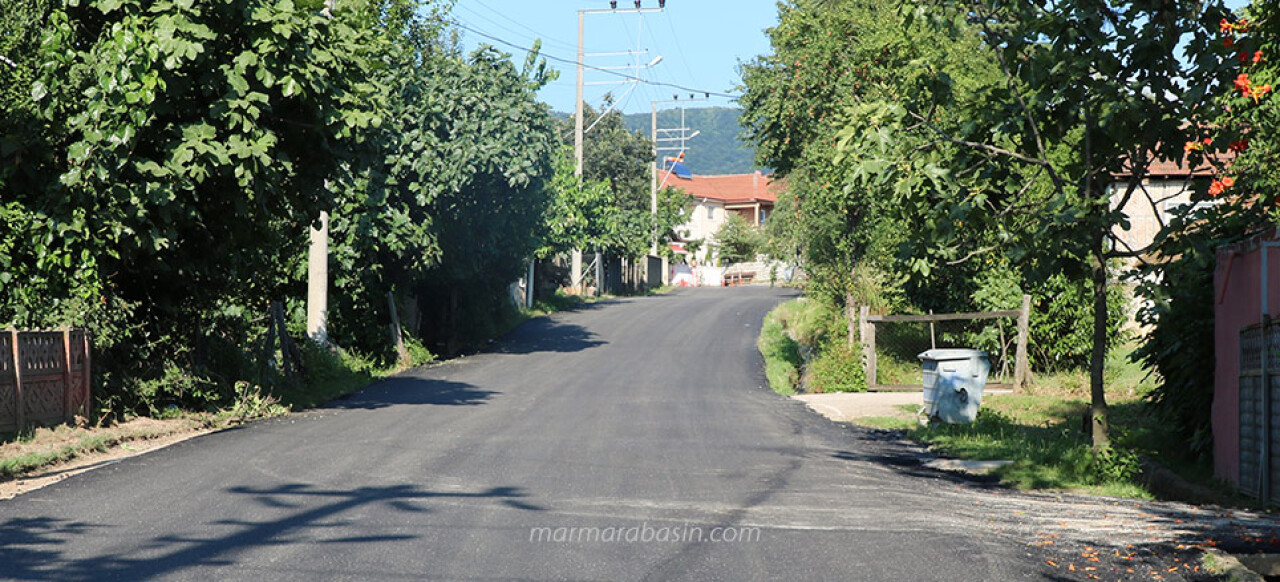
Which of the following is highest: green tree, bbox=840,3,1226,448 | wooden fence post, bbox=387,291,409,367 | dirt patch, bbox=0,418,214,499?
green tree, bbox=840,3,1226,448

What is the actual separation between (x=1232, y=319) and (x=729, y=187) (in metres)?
103

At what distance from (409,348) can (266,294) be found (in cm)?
596

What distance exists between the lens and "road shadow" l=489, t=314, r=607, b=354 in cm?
3203

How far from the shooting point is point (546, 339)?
114ft

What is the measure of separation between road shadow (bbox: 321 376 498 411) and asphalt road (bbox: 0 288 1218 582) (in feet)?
2.63

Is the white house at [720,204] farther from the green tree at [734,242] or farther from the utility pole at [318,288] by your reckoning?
the utility pole at [318,288]

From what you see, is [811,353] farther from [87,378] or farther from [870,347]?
[87,378]

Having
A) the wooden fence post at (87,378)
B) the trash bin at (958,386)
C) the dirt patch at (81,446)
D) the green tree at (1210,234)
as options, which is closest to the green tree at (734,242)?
the trash bin at (958,386)

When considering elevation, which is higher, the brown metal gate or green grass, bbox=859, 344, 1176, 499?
the brown metal gate

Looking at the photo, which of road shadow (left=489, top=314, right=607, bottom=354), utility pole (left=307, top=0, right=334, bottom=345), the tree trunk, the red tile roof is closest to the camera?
the tree trunk

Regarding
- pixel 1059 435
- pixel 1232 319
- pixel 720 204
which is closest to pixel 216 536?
pixel 1232 319

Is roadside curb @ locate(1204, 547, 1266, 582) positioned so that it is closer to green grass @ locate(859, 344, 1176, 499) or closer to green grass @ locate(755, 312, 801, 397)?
green grass @ locate(859, 344, 1176, 499)

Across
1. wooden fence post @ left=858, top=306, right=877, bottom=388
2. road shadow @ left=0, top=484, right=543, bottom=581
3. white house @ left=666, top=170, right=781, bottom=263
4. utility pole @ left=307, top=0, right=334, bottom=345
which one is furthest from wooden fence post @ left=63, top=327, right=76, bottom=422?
white house @ left=666, top=170, right=781, bottom=263

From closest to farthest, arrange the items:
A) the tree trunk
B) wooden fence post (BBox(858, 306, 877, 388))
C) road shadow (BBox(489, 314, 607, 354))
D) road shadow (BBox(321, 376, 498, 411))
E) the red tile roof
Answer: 1. the tree trunk
2. road shadow (BBox(321, 376, 498, 411))
3. wooden fence post (BBox(858, 306, 877, 388))
4. road shadow (BBox(489, 314, 607, 354))
5. the red tile roof
